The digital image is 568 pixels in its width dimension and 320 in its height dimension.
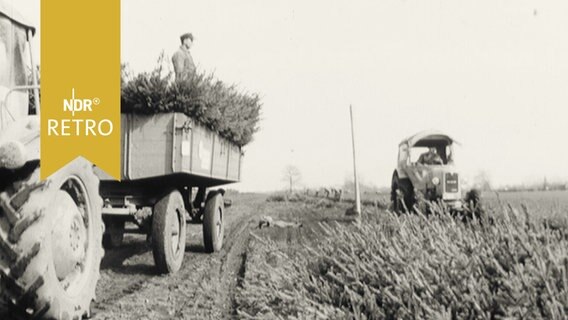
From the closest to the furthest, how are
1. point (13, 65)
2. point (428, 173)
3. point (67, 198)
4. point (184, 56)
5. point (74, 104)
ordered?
point (74, 104), point (67, 198), point (13, 65), point (184, 56), point (428, 173)

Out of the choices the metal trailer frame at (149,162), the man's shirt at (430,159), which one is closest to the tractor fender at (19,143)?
the metal trailer frame at (149,162)

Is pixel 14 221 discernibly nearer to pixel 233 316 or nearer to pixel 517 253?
pixel 233 316

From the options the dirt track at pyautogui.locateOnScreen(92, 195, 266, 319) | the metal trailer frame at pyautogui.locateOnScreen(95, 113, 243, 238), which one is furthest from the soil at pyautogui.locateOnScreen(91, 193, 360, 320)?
the metal trailer frame at pyautogui.locateOnScreen(95, 113, 243, 238)

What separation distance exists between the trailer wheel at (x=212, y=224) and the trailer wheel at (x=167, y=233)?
1.46 meters

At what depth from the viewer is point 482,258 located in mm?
3246

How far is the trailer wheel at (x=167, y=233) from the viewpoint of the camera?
6.34 metres

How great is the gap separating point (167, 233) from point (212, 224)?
212 cm

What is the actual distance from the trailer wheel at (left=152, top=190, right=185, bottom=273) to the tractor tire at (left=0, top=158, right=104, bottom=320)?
210cm

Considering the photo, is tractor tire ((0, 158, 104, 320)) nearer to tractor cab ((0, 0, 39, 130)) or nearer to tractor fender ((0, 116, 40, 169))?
tractor fender ((0, 116, 40, 169))

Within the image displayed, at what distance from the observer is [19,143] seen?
11.5ft

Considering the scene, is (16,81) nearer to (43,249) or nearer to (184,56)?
(43,249)

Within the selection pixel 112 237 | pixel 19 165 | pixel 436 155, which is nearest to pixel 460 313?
pixel 19 165

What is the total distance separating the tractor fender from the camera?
11.1ft

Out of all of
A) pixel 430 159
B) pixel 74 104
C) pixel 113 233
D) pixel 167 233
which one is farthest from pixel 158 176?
pixel 430 159
